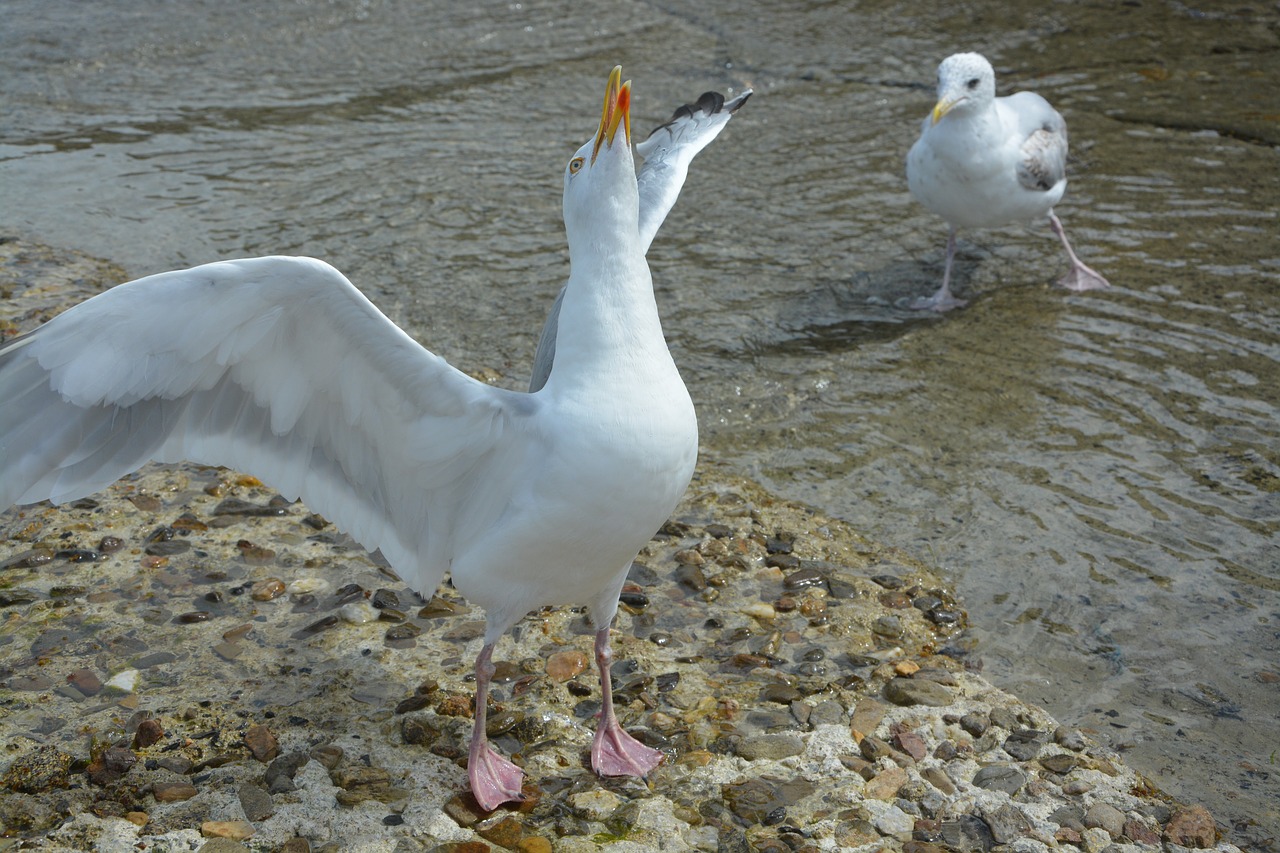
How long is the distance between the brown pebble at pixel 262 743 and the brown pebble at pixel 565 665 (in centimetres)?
90

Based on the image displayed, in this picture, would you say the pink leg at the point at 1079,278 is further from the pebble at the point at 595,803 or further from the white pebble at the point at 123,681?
the white pebble at the point at 123,681

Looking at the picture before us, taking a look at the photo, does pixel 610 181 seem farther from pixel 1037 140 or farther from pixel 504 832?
pixel 1037 140

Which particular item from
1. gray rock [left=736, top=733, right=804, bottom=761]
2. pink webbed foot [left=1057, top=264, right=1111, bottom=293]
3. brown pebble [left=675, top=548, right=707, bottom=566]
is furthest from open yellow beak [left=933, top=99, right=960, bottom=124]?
gray rock [left=736, top=733, right=804, bottom=761]

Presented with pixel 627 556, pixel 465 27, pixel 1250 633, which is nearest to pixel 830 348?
pixel 1250 633

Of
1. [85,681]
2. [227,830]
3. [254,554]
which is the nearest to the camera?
[227,830]

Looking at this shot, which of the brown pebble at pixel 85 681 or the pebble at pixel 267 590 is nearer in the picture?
the brown pebble at pixel 85 681

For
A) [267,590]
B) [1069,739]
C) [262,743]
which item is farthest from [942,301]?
[262,743]

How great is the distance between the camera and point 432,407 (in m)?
3.26

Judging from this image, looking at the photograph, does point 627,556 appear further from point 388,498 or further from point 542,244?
point 542,244

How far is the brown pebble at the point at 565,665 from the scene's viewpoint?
395 centimetres

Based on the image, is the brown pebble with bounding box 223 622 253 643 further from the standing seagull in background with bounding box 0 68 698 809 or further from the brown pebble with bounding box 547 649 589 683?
the brown pebble with bounding box 547 649 589 683

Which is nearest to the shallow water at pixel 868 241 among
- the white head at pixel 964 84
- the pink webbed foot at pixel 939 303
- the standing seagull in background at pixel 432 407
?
the pink webbed foot at pixel 939 303

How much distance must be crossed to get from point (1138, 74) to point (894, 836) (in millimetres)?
7660

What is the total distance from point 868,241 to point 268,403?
4408 millimetres
